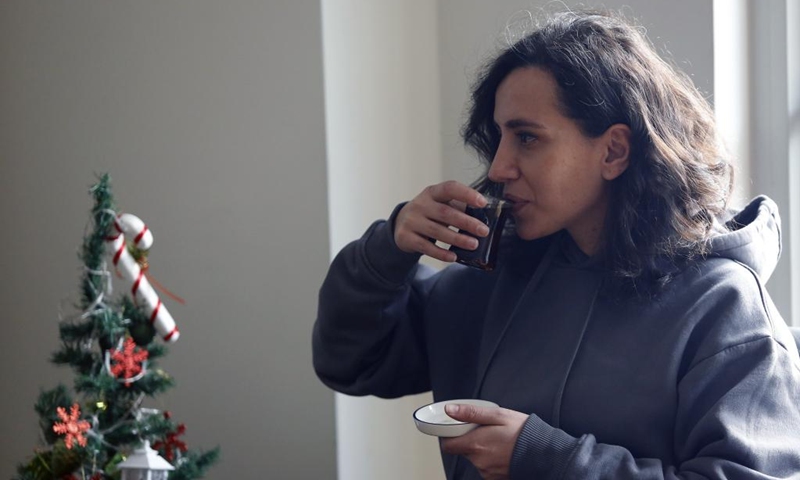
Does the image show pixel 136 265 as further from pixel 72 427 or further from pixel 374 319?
pixel 374 319

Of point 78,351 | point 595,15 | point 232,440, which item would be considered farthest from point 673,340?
point 232,440

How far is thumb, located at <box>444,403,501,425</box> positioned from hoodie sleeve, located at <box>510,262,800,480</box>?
4cm

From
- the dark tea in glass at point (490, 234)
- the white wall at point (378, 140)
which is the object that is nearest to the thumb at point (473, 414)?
the dark tea in glass at point (490, 234)

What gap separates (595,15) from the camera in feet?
5.01

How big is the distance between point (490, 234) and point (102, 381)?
1.96 ft

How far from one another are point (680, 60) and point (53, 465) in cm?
131

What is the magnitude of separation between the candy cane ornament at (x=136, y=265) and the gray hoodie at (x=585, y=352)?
0.27 metres

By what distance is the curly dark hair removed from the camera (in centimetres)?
139

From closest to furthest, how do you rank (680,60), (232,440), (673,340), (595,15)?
(673,340) → (595,15) → (680,60) → (232,440)

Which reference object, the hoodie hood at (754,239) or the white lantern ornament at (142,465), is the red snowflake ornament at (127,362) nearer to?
the white lantern ornament at (142,465)

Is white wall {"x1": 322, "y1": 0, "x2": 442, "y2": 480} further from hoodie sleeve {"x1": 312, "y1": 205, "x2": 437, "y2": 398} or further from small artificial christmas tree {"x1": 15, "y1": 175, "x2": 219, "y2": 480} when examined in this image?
small artificial christmas tree {"x1": 15, "y1": 175, "x2": 219, "y2": 480}

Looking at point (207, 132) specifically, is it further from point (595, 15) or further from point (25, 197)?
point (595, 15)

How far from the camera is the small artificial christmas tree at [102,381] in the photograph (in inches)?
53.3

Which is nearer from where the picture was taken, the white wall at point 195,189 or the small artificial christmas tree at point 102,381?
the small artificial christmas tree at point 102,381
